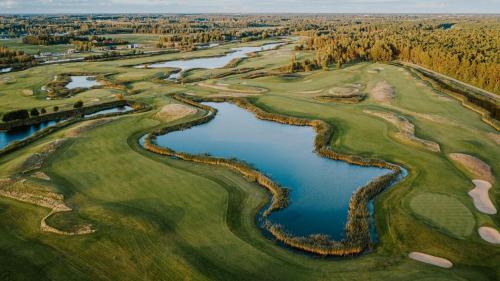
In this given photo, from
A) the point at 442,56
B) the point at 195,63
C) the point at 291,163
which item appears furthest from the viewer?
the point at 195,63

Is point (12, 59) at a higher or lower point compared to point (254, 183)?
higher

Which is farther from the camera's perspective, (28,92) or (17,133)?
(28,92)

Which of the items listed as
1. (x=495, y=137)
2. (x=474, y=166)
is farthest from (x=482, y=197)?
(x=495, y=137)

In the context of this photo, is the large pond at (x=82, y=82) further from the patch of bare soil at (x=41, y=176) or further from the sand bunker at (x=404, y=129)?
the sand bunker at (x=404, y=129)

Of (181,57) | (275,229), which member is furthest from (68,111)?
(181,57)

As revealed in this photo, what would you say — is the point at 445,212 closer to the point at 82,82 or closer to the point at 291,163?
the point at 291,163

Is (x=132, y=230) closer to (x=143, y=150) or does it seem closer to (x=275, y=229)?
(x=275, y=229)

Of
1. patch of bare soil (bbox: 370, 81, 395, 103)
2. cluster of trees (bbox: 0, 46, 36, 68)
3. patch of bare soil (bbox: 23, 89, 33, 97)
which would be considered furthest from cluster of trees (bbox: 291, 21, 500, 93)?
cluster of trees (bbox: 0, 46, 36, 68)
